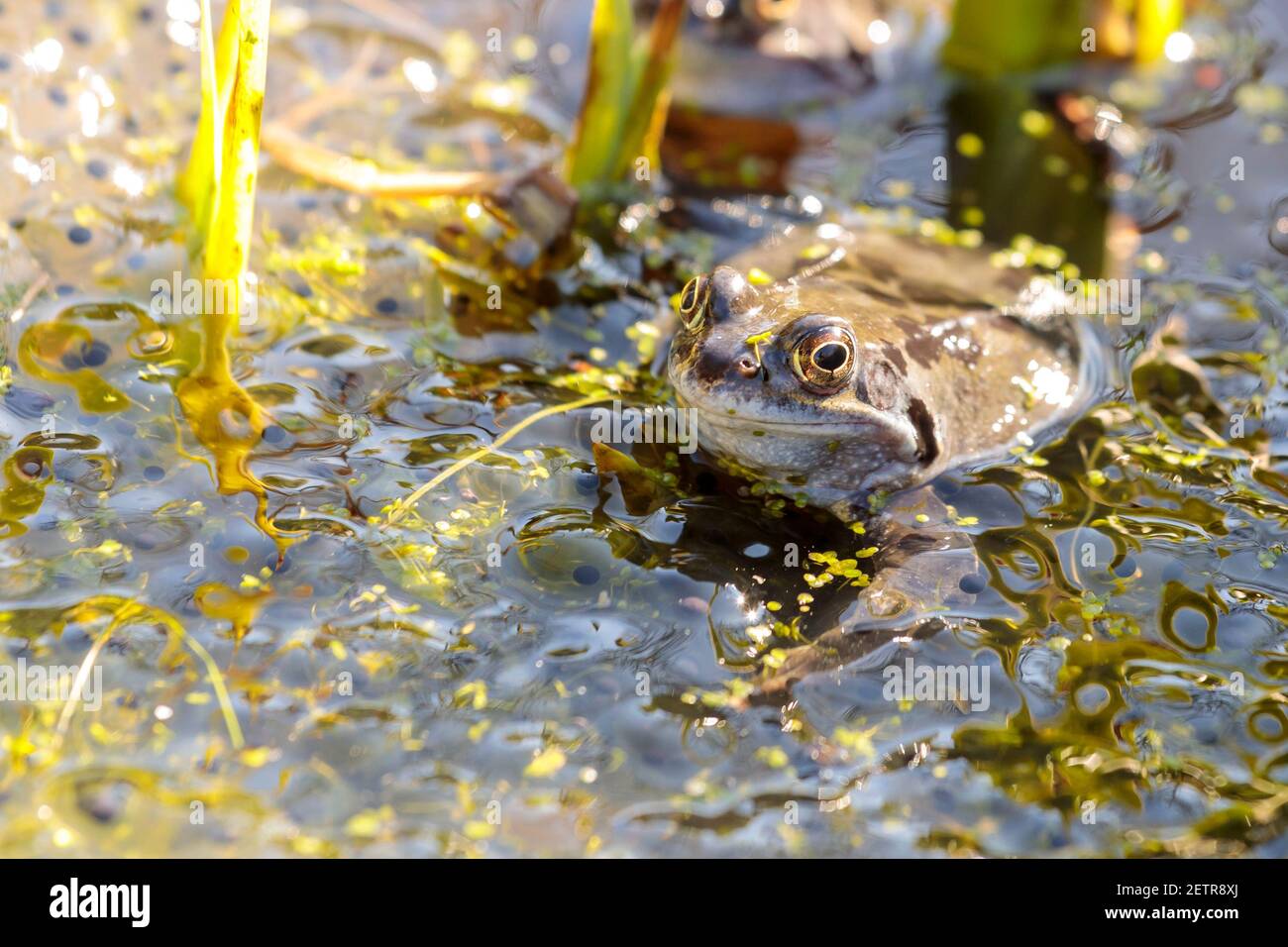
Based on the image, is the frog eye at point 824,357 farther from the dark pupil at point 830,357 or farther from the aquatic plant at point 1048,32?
the aquatic plant at point 1048,32

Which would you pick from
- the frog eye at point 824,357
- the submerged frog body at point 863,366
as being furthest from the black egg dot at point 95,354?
the frog eye at point 824,357

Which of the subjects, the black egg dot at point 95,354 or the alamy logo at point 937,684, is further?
the black egg dot at point 95,354

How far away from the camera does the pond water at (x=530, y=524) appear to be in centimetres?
380

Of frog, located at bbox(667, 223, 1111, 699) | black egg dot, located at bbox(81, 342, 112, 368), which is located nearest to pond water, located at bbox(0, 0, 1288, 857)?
black egg dot, located at bbox(81, 342, 112, 368)

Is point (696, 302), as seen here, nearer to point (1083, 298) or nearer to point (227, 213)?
point (227, 213)

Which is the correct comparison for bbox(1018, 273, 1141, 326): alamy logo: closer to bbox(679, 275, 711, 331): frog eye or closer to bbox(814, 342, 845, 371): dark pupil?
bbox(814, 342, 845, 371): dark pupil

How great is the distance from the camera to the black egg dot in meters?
5.03

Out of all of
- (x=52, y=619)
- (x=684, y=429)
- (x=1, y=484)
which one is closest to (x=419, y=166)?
(x=684, y=429)

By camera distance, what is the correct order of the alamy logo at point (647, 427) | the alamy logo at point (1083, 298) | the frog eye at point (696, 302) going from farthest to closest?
the alamy logo at point (1083, 298) → the alamy logo at point (647, 427) → the frog eye at point (696, 302)
